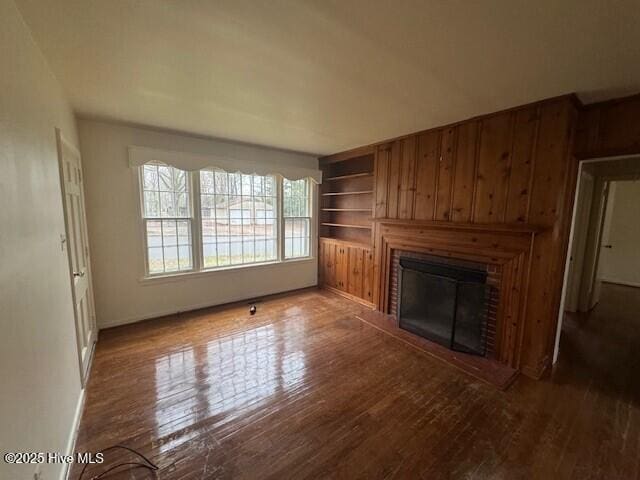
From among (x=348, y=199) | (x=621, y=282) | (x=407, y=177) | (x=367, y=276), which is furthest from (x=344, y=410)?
(x=621, y=282)

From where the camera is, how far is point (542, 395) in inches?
89.5

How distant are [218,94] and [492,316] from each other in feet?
11.4

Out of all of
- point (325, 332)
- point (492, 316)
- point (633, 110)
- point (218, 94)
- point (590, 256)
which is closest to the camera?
point (633, 110)

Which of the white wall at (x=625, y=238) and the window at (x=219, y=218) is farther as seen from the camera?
the white wall at (x=625, y=238)

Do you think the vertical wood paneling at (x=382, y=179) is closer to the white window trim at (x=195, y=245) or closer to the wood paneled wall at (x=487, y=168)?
the wood paneled wall at (x=487, y=168)

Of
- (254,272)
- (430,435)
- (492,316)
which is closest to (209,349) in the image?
(254,272)

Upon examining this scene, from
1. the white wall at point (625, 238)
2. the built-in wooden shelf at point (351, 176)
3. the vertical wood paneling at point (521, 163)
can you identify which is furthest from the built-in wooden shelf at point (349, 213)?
the white wall at point (625, 238)

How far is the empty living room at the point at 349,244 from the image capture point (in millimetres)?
1392

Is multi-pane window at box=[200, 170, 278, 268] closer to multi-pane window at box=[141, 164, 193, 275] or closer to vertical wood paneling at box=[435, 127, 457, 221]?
multi-pane window at box=[141, 164, 193, 275]

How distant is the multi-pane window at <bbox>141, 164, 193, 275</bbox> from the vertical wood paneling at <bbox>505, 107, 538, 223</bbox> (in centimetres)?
397

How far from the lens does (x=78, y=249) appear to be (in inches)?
99.1

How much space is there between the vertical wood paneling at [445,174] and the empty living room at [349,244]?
0.10ft

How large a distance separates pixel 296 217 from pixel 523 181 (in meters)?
3.43

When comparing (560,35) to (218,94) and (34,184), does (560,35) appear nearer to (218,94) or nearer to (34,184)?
(218,94)
